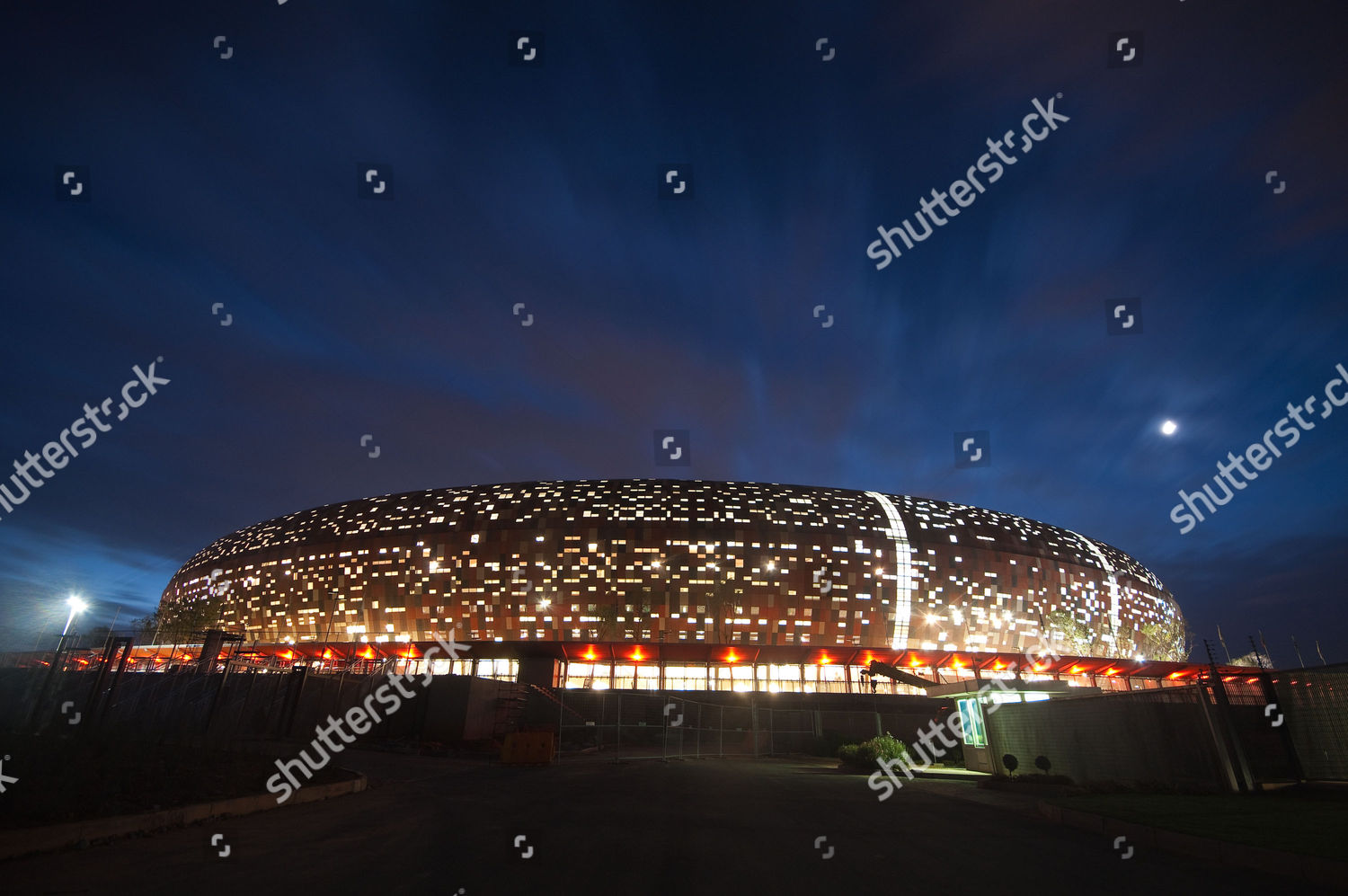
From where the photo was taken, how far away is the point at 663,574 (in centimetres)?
8588

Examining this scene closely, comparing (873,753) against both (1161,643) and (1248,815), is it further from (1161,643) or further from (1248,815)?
(1161,643)

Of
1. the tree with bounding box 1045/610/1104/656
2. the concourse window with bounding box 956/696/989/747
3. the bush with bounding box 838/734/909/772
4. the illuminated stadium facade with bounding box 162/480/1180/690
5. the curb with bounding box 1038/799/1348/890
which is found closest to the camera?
the curb with bounding box 1038/799/1348/890

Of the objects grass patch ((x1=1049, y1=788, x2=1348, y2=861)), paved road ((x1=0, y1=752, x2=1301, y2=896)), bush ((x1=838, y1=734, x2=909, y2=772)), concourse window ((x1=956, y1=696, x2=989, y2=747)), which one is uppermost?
concourse window ((x1=956, y1=696, x2=989, y2=747))

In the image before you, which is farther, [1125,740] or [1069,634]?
[1069,634]

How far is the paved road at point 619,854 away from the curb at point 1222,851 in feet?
1.17

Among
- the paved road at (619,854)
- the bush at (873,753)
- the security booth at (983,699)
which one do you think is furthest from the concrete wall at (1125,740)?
the paved road at (619,854)

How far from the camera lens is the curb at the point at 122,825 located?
7.03 meters

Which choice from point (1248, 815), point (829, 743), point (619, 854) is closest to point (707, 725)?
point (829, 743)

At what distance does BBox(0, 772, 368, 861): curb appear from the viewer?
7031mm

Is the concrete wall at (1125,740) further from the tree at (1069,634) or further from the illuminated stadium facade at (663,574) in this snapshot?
the tree at (1069,634)

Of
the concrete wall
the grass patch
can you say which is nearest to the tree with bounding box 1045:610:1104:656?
the concrete wall

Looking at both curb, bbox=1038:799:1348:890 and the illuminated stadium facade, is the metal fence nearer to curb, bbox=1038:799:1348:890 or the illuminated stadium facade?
curb, bbox=1038:799:1348:890

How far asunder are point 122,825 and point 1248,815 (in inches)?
650

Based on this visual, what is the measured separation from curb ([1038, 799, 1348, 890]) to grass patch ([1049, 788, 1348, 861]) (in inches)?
5.4
